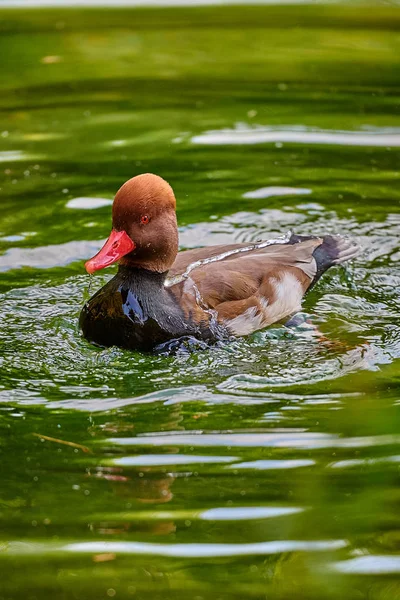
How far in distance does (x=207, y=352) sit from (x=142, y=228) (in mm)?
881

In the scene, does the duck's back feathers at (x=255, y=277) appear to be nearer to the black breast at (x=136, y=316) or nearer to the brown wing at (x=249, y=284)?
the brown wing at (x=249, y=284)

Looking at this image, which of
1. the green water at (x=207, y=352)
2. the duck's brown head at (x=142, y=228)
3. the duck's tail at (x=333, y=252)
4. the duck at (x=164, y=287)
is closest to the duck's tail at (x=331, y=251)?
the duck's tail at (x=333, y=252)

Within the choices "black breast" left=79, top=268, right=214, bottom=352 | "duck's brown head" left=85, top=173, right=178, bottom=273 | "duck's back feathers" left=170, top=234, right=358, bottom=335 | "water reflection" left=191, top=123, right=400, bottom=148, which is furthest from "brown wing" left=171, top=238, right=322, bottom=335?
"water reflection" left=191, top=123, right=400, bottom=148

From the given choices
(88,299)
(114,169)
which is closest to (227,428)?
(88,299)

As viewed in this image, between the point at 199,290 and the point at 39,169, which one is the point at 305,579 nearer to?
the point at 199,290

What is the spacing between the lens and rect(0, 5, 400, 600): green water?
4734 millimetres

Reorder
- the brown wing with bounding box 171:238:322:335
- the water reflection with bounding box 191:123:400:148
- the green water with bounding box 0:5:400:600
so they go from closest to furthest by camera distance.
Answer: the green water with bounding box 0:5:400:600, the brown wing with bounding box 171:238:322:335, the water reflection with bounding box 191:123:400:148

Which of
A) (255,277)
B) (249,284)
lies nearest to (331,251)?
(255,277)

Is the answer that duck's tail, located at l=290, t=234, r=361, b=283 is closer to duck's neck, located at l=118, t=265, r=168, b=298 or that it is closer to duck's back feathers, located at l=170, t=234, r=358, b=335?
duck's back feathers, located at l=170, t=234, r=358, b=335

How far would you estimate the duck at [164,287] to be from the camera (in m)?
6.96

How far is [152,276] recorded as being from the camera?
7.18 meters

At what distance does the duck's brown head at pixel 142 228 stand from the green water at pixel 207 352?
0.64 metres

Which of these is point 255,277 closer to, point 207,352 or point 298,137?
point 207,352

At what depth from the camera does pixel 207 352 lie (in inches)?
276
